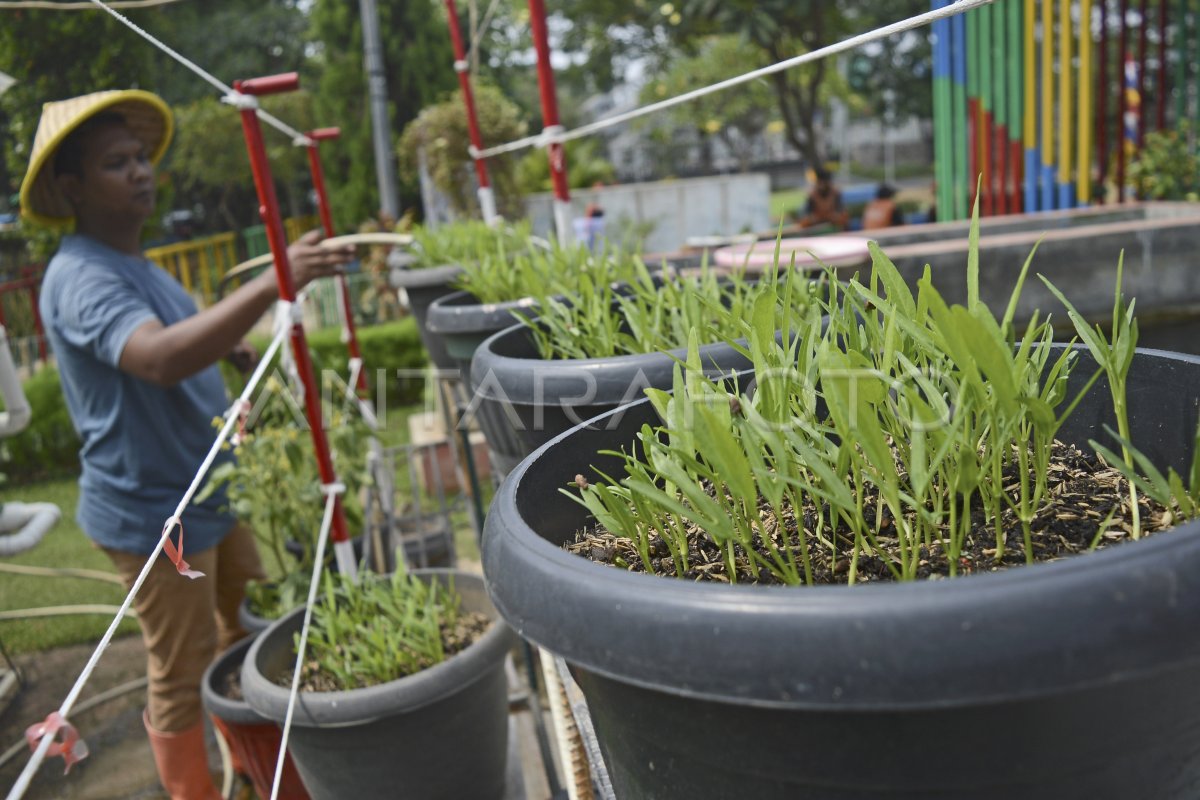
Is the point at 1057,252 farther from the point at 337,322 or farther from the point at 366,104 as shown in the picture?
the point at 366,104

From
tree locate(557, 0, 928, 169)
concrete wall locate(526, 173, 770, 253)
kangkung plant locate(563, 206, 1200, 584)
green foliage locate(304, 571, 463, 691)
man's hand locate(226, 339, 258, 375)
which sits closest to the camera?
kangkung plant locate(563, 206, 1200, 584)

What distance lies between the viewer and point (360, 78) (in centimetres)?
1245

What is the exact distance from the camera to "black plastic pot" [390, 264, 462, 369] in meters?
2.14

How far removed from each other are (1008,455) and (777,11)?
978 cm

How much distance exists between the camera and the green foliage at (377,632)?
1.61m

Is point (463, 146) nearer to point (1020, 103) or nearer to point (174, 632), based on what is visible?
point (1020, 103)

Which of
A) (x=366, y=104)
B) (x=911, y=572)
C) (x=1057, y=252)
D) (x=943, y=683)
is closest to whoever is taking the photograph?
(x=943, y=683)

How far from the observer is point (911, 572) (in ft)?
1.86

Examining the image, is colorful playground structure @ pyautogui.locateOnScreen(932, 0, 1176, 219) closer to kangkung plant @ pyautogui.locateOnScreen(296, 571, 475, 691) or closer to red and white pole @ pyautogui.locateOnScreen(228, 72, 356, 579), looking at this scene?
red and white pole @ pyautogui.locateOnScreen(228, 72, 356, 579)

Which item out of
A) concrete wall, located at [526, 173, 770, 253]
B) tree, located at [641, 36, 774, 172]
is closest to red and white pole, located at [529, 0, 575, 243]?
concrete wall, located at [526, 173, 770, 253]

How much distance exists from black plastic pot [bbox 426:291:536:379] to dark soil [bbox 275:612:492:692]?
0.58 meters

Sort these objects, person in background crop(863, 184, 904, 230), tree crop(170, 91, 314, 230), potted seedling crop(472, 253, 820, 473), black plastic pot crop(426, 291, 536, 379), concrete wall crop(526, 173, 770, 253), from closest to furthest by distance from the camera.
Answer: potted seedling crop(472, 253, 820, 473), black plastic pot crop(426, 291, 536, 379), person in background crop(863, 184, 904, 230), concrete wall crop(526, 173, 770, 253), tree crop(170, 91, 314, 230)

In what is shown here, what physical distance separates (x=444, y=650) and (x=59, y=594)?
3067 millimetres

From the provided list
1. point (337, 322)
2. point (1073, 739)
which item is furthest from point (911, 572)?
point (337, 322)
